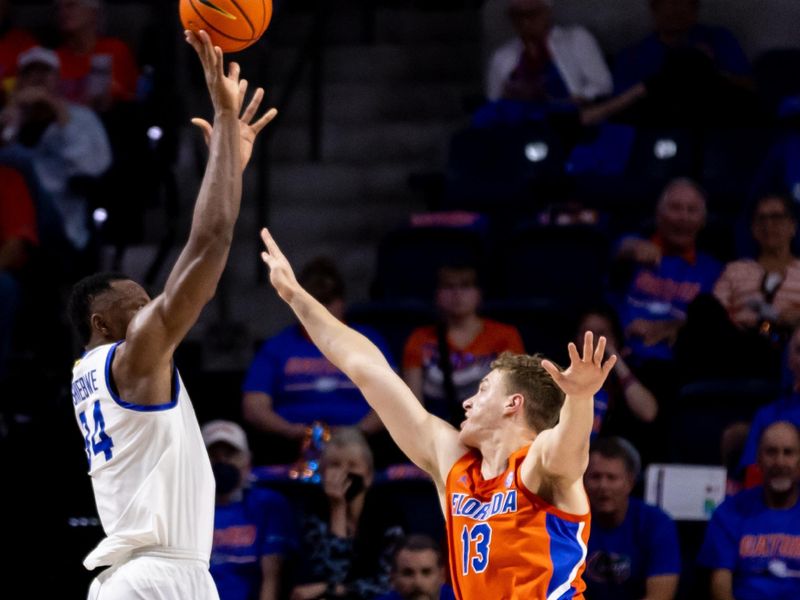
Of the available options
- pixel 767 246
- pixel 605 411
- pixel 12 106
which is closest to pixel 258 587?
pixel 605 411

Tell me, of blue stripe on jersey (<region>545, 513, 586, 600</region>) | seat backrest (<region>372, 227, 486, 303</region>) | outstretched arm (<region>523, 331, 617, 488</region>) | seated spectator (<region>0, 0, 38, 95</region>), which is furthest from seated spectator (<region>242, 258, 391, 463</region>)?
outstretched arm (<region>523, 331, 617, 488</region>)

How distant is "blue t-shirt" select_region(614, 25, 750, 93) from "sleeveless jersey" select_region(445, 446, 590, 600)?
5.96m

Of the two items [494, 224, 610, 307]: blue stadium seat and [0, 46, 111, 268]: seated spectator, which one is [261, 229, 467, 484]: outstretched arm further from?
[0, 46, 111, 268]: seated spectator

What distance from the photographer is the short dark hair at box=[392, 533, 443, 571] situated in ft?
23.7

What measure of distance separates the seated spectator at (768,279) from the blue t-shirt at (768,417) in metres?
0.60

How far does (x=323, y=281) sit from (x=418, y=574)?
78.6 inches

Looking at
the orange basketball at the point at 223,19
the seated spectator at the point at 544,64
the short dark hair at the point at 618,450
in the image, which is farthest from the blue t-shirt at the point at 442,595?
the seated spectator at the point at 544,64

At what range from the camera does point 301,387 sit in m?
8.62

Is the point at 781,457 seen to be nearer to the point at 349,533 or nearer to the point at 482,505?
the point at 349,533

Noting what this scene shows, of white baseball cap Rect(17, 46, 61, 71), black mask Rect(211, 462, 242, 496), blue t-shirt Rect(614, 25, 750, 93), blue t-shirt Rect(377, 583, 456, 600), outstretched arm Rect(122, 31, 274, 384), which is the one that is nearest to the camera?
outstretched arm Rect(122, 31, 274, 384)

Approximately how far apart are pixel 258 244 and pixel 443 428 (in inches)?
204

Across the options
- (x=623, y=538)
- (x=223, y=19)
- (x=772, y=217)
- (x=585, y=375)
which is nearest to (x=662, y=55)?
(x=772, y=217)

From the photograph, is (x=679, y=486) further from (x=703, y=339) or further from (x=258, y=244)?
(x=258, y=244)

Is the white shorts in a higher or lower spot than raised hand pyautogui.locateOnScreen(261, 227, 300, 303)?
lower
